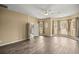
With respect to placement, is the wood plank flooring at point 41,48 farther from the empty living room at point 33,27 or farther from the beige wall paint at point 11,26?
the beige wall paint at point 11,26

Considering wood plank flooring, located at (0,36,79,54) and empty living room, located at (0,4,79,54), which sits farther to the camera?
empty living room, located at (0,4,79,54)

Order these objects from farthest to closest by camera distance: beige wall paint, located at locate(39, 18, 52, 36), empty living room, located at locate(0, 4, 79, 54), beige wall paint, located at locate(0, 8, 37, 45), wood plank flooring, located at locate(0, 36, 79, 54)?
beige wall paint, located at locate(39, 18, 52, 36)
beige wall paint, located at locate(0, 8, 37, 45)
empty living room, located at locate(0, 4, 79, 54)
wood plank flooring, located at locate(0, 36, 79, 54)

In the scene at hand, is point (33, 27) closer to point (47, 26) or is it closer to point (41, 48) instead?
point (47, 26)

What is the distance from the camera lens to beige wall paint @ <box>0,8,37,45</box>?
5.42m

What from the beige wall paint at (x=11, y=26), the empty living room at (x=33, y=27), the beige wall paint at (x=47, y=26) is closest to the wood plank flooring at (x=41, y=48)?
the empty living room at (x=33, y=27)

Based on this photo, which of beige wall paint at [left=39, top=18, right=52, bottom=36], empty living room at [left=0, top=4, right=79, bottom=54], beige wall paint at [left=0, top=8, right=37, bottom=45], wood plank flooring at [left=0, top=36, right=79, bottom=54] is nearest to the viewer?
wood plank flooring at [left=0, top=36, right=79, bottom=54]

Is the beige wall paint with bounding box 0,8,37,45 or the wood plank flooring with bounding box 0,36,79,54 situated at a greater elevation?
the beige wall paint with bounding box 0,8,37,45

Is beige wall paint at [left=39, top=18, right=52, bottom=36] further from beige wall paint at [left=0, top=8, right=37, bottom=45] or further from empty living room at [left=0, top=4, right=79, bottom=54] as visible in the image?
beige wall paint at [left=0, top=8, right=37, bottom=45]

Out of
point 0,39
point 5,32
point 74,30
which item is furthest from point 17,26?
point 74,30

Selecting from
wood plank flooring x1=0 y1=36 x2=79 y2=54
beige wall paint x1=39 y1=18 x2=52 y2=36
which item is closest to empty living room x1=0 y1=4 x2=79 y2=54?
wood plank flooring x1=0 y1=36 x2=79 y2=54

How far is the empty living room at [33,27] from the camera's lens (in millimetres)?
5117

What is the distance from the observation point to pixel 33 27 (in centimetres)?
849
